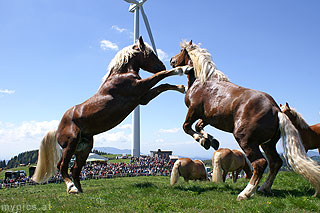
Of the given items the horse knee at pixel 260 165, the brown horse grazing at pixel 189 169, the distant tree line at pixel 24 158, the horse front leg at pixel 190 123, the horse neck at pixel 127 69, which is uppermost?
the horse neck at pixel 127 69

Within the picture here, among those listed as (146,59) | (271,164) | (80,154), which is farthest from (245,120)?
(80,154)

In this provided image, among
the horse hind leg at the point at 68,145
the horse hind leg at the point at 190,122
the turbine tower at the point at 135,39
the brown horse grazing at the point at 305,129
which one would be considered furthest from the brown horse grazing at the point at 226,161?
the turbine tower at the point at 135,39

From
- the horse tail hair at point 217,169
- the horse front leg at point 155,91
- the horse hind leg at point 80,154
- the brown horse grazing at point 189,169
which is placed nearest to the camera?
the horse front leg at point 155,91

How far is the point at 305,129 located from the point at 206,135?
14.1 feet

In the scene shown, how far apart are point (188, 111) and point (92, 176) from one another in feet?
71.7

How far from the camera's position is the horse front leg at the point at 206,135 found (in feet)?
19.8

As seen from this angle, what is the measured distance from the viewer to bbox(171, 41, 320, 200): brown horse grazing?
520cm

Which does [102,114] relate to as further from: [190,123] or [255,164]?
[255,164]

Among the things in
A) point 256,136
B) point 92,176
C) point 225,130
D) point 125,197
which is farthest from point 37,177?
point 92,176

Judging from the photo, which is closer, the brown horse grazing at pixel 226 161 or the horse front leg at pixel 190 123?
the horse front leg at pixel 190 123

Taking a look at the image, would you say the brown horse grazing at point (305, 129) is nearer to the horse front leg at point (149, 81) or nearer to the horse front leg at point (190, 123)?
the horse front leg at point (190, 123)

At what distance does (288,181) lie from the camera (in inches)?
311

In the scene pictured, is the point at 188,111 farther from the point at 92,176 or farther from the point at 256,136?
the point at 92,176

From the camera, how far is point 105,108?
23.3 feet
